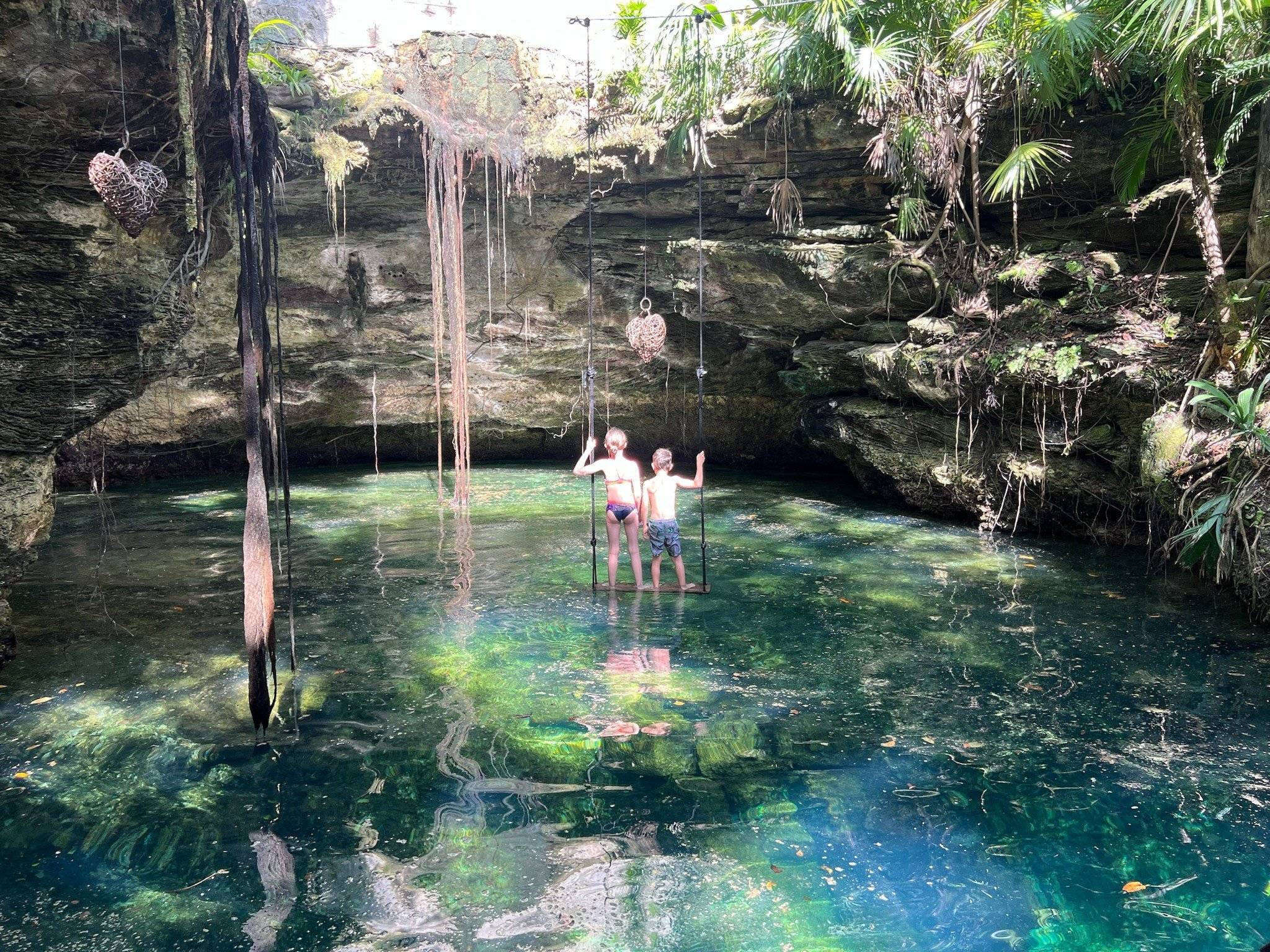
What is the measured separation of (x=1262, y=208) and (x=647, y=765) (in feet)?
24.8

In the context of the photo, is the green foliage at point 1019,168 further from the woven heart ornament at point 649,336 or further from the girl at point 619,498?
the girl at point 619,498

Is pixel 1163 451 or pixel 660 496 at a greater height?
pixel 1163 451

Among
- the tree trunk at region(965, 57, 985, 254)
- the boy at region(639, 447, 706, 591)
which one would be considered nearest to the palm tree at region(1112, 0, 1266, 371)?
the tree trunk at region(965, 57, 985, 254)

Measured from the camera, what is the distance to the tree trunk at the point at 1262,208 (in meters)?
8.20

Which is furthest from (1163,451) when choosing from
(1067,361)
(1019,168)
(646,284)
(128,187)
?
(128,187)

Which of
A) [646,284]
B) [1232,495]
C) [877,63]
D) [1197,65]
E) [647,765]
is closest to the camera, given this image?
[647,765]

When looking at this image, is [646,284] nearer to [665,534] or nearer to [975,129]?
[975,129]

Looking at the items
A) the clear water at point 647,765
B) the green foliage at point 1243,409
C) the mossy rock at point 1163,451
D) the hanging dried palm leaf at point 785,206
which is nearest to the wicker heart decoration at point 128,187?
the clear water at point 647,765

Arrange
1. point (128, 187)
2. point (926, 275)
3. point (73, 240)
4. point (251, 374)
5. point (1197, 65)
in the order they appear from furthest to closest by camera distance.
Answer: point (926, 275)
point (1197, 65)
point (73, 240)
point (128, 187)
point (251, 374)

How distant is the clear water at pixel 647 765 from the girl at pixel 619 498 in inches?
13.1

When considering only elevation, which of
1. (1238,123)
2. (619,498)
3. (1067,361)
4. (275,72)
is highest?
(275,72)

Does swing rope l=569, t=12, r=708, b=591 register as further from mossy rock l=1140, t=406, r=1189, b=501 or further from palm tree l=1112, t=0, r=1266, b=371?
mossy rock l=1140, t=406, r=1189, b=501

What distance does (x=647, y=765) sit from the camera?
186 inches

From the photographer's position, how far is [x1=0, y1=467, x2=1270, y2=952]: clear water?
3.54 meters
